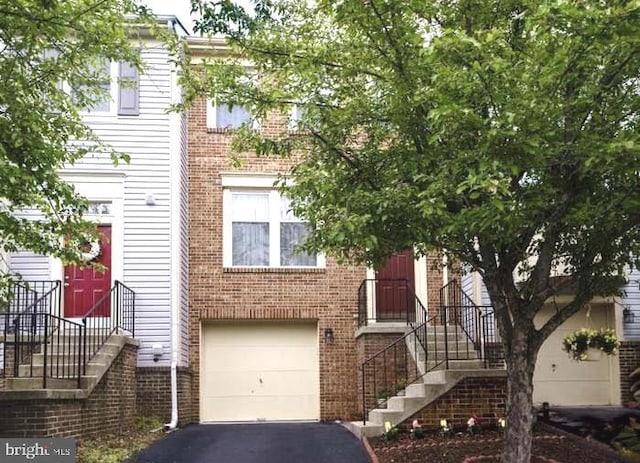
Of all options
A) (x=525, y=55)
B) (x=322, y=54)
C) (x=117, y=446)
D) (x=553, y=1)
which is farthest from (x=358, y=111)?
(x=117, y=446)

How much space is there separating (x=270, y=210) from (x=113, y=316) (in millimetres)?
3817

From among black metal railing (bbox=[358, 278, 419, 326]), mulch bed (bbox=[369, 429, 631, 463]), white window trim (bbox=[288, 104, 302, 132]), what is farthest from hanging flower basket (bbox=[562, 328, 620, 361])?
white window trim (bbox=[288, 104, 302, 132])

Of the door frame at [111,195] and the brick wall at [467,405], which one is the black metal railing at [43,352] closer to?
the door frame at [111,195]

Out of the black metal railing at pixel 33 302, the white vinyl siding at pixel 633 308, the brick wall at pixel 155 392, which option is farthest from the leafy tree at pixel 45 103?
the white vinyl siding at pixel 633 308

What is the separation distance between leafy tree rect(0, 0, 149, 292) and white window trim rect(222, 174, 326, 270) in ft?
18.1

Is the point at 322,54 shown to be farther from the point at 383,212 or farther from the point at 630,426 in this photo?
the point at 630,426

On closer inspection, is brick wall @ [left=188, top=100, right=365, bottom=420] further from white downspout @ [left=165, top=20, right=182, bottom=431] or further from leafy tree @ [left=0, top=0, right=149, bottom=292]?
leafy tree @ [left=0, top=0, right=149, bottom=292]

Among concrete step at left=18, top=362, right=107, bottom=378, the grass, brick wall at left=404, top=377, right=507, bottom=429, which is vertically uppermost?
concrete step at left=18, top=362, right=107, bottom=378

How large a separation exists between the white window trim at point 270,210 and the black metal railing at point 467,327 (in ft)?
8.47

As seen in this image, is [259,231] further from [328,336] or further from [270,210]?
[328,336]

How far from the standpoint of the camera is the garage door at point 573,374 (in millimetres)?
14250

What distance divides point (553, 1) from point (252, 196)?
31.2 ft

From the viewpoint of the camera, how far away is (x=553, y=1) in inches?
241

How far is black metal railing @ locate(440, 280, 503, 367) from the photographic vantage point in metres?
12.0
